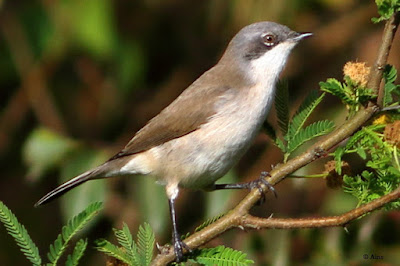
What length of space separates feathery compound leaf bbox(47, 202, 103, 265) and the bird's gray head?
177cm

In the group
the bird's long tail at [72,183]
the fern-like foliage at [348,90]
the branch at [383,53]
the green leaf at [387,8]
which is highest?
the green leaf at [387,8]

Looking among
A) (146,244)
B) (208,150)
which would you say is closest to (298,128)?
(146,244)

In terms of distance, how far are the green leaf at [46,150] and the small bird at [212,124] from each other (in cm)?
24

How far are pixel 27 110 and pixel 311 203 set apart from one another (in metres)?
2.35

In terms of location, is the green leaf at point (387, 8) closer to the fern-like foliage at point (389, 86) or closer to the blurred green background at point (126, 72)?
the fern-like foliage at point (389, 86)

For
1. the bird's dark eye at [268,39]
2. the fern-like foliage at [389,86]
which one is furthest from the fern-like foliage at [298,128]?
the bird's dark eye at [268,39]

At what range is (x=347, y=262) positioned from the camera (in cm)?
369

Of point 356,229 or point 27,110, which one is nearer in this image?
point 356,229

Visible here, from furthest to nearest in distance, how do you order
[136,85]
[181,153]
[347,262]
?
[136,85], [181,153], [347,262]

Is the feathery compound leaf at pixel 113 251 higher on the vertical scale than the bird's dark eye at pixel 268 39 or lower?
lower

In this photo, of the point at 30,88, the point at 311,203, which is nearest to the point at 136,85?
the point at 30,88

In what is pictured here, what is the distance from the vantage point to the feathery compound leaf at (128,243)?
2.57 m

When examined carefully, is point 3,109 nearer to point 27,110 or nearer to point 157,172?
point 27,110

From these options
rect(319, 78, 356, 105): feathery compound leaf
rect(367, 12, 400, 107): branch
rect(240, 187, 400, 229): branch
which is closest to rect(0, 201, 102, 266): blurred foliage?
rect(240, 187, 400, 229): branch
